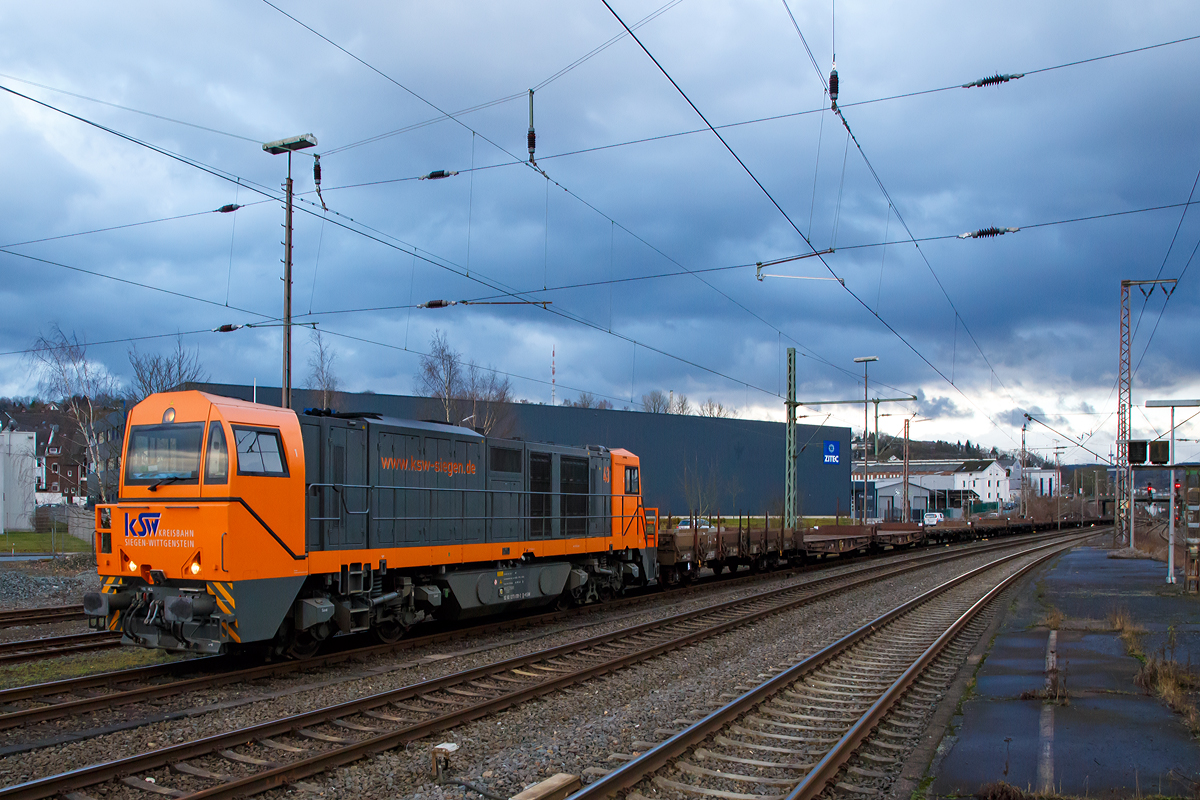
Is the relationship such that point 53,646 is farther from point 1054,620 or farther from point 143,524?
point 1054,620

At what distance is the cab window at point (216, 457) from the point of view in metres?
9.83

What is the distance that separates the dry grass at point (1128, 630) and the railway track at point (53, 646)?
15.4 metres

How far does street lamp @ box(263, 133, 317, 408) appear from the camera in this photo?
16688 mm

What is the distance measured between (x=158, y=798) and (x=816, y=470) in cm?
7644

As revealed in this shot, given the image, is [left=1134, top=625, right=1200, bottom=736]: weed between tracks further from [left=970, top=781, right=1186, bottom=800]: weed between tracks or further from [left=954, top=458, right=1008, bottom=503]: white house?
[left=954, top=458, right=1008, bottom=503]: white house

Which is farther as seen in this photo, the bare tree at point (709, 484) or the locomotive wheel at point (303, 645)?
the bare tree at point (709, 484)

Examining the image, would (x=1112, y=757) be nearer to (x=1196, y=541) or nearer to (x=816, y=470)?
(x=1196, y=541)

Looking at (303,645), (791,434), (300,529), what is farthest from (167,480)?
(791,434)

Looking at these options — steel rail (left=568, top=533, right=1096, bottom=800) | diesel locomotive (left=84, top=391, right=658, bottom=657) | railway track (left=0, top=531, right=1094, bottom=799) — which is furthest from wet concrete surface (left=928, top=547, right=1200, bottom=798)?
diesel locomotive (left=84, top=391, right=658, bottom=657)

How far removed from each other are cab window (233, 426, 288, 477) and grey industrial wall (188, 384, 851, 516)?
37458mm

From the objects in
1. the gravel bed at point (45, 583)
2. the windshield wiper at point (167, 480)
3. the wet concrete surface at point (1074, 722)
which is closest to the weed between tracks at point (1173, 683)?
the wet concrete surface at point (1074, 722)

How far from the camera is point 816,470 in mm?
78438

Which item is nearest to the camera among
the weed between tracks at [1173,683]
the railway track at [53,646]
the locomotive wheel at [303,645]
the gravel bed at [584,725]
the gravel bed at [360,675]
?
the gravel bed at [584,725]

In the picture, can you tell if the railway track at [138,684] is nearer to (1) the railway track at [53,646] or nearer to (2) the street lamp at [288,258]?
(1) the railway track at [53,646]
